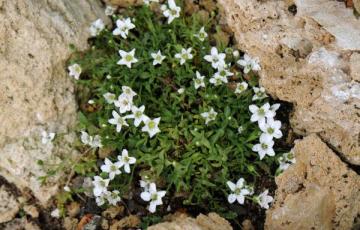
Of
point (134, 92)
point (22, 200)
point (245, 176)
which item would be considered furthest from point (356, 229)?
point (22, 200)

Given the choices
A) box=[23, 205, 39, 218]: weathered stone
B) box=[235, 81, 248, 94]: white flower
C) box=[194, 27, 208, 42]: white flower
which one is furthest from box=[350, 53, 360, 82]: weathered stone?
box=[23, 205, 39, 218]: weathered stone

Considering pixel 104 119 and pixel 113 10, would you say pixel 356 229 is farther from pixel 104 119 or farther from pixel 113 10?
pixel 113 10

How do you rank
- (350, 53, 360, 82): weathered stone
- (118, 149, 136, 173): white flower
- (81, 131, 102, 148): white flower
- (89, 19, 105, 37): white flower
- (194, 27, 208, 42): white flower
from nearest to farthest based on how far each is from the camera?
(350, 53, 360, 82): weathered stone
(118, 149, 136, 173): white flower
(81, 131, 102, 148): white flower
(194, 27, 208, 42): white flower
(89, 19, 105, 37): white flower

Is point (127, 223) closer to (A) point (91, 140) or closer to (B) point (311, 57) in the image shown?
(A) point (91, 140)

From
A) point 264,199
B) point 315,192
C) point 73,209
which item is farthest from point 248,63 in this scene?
point 73,209

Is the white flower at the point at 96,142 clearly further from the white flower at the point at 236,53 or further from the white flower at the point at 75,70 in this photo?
the white flower at the point at 236,53

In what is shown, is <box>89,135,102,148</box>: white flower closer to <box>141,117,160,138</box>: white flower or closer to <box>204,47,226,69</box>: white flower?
<box>141,117,160,138</box>: white flower
